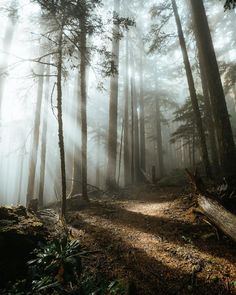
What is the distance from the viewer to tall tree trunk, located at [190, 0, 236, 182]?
28.3 ft

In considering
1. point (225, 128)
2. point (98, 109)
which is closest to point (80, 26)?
point (225, 128)

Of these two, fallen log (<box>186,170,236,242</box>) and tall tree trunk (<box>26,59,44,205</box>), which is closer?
fallen log (<box>186,170,236,242</box>)

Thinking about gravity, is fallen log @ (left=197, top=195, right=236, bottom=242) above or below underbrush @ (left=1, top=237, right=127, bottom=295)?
above

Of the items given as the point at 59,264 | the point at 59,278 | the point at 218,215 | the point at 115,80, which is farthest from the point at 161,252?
the point at 115,80

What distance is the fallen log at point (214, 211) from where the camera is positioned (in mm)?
5066

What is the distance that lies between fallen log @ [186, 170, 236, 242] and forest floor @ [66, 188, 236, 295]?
303 mm

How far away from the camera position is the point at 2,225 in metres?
4.77

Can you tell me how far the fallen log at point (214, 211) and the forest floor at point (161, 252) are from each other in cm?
30

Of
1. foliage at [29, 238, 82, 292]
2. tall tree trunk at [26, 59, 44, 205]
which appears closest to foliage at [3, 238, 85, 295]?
foliage at [29, 238, 82, 292]

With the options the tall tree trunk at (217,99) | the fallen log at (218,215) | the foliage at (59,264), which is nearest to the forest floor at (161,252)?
the fallen log at (218,215)

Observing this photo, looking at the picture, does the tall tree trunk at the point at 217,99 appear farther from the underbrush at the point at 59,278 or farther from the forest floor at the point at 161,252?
the underbrush at the point at 59,278

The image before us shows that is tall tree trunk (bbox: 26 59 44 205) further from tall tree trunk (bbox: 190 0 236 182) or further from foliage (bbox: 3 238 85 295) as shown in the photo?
foliage (bbox: 3 238 85 295)

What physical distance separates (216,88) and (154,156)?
2683 cm

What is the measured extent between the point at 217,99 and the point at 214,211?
193 inches
